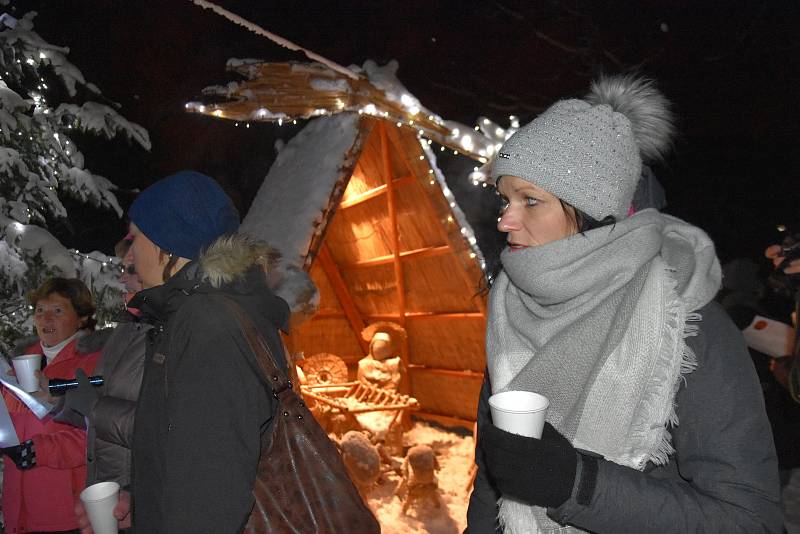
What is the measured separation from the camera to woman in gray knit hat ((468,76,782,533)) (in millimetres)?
1119

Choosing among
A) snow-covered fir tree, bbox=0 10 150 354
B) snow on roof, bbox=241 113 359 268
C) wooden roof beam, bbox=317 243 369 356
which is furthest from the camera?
wooden roof beam, bbox=317 243 369 356

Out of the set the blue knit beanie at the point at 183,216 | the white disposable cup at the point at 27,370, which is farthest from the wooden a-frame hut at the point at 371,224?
the blue knit beanie at the point at 183,216

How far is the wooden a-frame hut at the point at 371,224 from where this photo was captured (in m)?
5.38

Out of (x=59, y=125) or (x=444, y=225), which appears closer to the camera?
(x=59, y=125)

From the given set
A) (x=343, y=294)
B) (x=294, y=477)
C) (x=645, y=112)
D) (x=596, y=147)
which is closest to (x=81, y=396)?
(x=294, y=477)

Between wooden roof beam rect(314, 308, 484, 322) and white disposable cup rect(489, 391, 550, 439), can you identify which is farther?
wooden roof beam rect(314, 308, 484, 322)

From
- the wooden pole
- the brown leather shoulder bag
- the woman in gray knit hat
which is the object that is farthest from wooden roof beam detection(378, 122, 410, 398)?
the brown leather shoulder bag

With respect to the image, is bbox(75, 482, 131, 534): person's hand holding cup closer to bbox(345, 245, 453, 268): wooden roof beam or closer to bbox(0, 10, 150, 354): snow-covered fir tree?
bbox(0, 10, 150, 354): snow-covered fir tree

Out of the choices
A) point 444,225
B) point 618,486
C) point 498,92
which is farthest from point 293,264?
point 498,92

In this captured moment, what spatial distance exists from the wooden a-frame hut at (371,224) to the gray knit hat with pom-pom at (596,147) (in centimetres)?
339

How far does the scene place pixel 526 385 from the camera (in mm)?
1473

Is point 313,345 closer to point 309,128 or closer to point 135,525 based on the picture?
point 309,128

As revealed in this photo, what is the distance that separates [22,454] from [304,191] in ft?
11.4

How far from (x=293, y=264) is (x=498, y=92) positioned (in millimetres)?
11158
